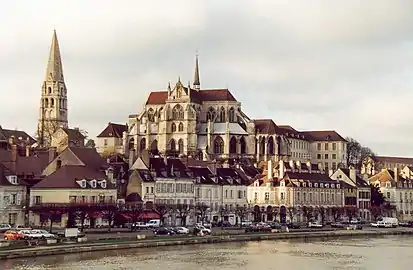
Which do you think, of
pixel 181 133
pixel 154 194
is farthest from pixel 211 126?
pixel 154 194

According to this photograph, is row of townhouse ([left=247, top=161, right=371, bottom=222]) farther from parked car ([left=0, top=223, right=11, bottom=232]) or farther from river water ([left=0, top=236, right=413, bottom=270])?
parked car ([left=0, top=223, right=11, bottom=232])

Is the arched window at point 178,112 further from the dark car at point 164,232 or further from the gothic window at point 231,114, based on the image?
the dark car at point 164,232

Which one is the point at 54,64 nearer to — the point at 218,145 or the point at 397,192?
the point at 218,145

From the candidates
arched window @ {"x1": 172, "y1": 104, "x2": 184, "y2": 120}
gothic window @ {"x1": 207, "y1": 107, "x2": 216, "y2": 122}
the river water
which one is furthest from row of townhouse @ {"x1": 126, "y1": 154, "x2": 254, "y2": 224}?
gothic window @ {"x1": 207, "y1": 107, "x2": 216, "y2": 122}

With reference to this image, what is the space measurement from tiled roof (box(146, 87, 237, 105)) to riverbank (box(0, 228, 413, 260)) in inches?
3196

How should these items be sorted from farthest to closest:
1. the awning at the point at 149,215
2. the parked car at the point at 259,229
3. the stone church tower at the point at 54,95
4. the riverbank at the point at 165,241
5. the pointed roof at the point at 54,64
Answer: the stone church tower at the point at 54,95 < the pointed roof at the point at 54,64 < the parked car at the point at 259,229 < the awning at the point at 149,215 < the riverbank at the point at 165,241

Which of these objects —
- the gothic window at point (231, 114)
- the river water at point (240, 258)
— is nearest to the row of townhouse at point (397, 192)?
the gothic window at point (231, 114)

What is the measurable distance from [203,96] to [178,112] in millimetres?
10282

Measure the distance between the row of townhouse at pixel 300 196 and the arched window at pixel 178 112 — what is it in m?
51.8

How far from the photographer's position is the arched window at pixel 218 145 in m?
158

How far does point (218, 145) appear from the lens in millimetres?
158875

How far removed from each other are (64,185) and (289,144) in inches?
4028

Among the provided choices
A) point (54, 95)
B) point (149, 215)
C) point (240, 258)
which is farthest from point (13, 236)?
point (54, 95)

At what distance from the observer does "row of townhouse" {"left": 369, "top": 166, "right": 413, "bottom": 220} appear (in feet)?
396
